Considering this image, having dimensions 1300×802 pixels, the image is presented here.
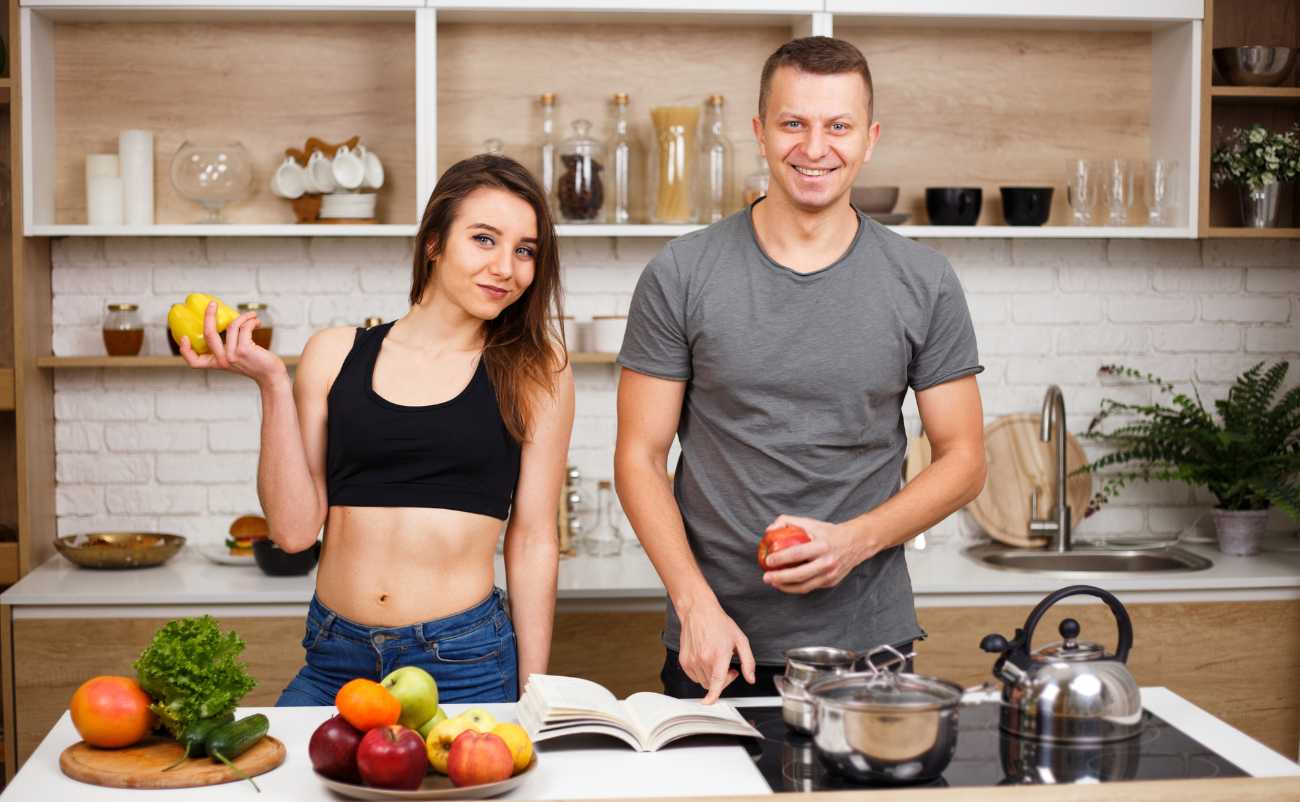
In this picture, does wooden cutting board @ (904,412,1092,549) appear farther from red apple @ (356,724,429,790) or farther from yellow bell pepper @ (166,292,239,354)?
red apple @ (356,724,429,790)

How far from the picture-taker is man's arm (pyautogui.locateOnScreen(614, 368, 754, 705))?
2066 mm

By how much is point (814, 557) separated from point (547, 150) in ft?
5.91

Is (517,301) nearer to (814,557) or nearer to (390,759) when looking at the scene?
(814,557)

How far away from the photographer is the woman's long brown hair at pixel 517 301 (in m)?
2.25

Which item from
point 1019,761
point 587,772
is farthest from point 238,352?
point 1019,761

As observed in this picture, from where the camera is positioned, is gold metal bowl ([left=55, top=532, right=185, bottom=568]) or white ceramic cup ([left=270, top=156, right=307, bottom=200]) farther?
white ceramic cup ([left=270, top=156, right=307, bottom=200])

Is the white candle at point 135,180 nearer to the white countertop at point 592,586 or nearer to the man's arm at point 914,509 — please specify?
the white countertop at point 592,586

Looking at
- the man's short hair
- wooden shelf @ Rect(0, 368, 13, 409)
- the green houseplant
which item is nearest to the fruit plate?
the man's short hair

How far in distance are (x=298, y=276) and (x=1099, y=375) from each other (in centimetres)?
221

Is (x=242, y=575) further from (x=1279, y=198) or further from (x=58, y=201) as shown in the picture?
(x=1279, y=198)

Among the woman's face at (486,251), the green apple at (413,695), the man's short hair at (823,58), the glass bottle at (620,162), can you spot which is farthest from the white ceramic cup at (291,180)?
the green apple at (413,695)

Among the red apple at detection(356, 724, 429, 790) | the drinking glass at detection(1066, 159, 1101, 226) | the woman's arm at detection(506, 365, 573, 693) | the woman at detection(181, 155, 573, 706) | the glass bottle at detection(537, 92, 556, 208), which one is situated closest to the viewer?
the red apple at detection(356, 724, 429, 790)

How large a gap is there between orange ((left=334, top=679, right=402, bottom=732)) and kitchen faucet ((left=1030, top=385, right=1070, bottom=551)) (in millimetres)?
2457

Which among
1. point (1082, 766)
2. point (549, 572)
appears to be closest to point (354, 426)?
point (549, 572)
